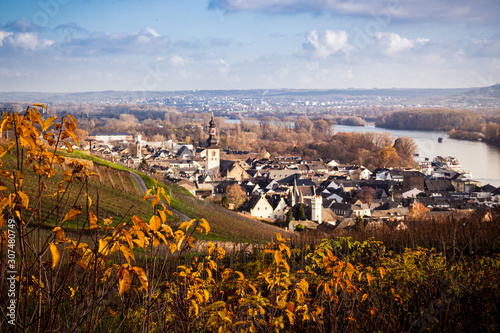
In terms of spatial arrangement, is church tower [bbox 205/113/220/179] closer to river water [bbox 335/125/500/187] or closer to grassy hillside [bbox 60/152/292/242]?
river water [bbox 335/125/500/187]

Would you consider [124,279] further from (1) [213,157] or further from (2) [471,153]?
(2) [471,153]

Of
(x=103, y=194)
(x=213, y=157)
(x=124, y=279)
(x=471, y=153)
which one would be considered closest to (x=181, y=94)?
(x=213, y=157)

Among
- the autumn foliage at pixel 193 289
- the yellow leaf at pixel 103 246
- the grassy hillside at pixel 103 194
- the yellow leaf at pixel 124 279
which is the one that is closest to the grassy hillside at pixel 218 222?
the grassy hillside at pixel 103 194

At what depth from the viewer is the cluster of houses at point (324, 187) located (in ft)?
106

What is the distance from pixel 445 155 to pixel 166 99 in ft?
310

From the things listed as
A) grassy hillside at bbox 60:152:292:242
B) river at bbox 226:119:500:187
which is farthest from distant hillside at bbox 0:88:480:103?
grassy hillside at bbox 60:152:292:242

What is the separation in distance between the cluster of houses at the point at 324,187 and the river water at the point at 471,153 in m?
2.07

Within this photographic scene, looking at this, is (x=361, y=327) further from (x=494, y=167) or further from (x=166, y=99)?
(x=166, y=99)

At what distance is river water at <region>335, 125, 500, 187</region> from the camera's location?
50.1 meters

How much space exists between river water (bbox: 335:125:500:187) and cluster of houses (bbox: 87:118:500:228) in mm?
2065

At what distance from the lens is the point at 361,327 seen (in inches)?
120

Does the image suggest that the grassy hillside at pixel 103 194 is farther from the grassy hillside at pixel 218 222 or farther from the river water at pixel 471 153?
the river water at pixel 471 153

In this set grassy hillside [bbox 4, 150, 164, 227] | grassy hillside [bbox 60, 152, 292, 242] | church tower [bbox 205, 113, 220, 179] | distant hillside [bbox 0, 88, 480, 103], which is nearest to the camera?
grassy hillside [bbox 4, 150, 164, 227]

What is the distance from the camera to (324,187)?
4631cm
